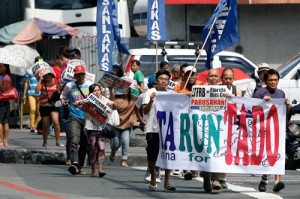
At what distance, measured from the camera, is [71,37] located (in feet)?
103

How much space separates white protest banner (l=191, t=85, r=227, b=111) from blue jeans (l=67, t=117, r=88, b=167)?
296 cm

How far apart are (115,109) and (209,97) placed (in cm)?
305

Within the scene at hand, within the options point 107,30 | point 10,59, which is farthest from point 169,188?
point 10,59

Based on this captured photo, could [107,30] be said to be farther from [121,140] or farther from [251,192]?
[251,192]

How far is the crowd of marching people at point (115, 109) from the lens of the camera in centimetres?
1652

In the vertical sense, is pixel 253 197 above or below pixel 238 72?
below

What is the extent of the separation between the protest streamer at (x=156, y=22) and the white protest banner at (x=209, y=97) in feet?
26.9

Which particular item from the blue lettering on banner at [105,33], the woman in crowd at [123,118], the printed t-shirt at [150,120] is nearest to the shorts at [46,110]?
the blue lettering on banner at [105,33]

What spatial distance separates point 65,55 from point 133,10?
9.51m

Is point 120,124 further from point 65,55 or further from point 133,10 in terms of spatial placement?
point 133,10

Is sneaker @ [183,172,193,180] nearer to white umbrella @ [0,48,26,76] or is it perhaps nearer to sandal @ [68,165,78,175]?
sandal @ [68,165,78,175]

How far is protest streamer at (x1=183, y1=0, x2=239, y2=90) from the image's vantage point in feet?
62.4

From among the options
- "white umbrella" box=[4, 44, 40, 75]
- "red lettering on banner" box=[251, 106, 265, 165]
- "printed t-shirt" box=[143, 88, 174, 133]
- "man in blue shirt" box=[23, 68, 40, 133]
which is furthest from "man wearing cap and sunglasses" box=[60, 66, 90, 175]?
"white umbrella" box=[4, 44, 40, 75]

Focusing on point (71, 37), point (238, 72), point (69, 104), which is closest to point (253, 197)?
point (69, 104)
